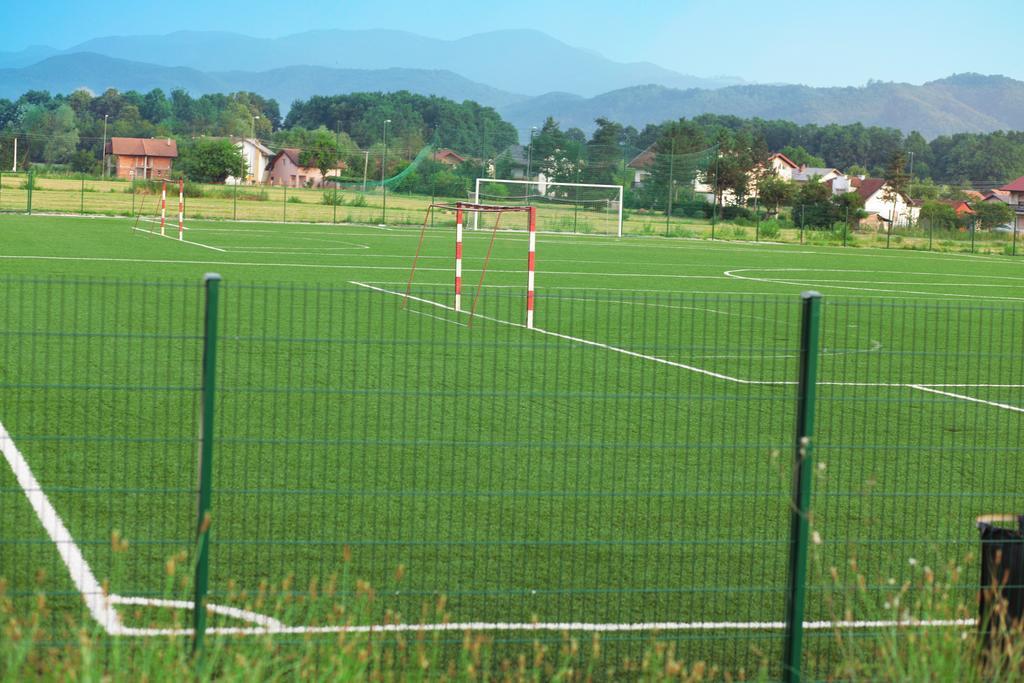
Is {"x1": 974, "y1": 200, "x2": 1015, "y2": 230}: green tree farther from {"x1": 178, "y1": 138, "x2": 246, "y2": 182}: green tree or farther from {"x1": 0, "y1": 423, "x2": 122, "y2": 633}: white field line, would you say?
{"x1": 0, "y1": 423, "x2": 122, "y2": 633}: white field line

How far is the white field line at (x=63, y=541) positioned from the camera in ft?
20.4

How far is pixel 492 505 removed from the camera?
870 centimetres

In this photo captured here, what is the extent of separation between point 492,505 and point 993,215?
73.7m

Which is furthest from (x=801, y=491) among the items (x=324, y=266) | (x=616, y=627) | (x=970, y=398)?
(x=324, y=266)

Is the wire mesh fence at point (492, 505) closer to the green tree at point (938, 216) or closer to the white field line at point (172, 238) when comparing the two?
the white field line at point (172, 238)

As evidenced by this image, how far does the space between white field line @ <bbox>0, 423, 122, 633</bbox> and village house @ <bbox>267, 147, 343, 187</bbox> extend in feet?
434

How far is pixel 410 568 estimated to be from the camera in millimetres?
7297

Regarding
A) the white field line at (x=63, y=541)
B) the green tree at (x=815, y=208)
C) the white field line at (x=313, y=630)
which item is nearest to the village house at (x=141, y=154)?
the green tree at (x=815, y=208)

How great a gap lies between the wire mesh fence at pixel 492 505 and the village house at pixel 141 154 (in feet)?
402

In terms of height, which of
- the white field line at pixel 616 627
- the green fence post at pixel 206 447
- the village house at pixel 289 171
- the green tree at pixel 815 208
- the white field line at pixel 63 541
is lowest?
the white field line at pixel 616 627

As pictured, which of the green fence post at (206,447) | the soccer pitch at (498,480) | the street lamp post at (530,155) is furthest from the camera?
the street lamp post at (530,155)

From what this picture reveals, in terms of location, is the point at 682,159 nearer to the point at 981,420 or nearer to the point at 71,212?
the point at 71,212

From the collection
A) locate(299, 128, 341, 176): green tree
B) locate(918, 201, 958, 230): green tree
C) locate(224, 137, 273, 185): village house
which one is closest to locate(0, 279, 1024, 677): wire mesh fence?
locate(918, 201, 958, 230): green tree

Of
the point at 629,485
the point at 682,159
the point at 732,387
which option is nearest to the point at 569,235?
the point at 682,159
